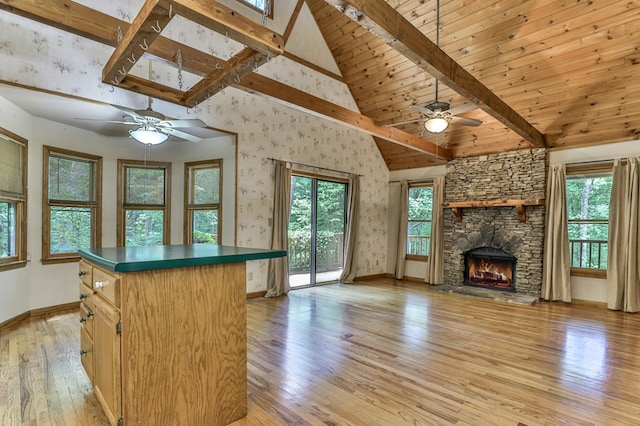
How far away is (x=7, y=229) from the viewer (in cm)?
387

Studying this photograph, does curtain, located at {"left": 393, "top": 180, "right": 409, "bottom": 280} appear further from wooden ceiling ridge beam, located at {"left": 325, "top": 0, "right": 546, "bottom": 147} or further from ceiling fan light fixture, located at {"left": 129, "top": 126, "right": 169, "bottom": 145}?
ceiling fan light fixture, located at {"left": 129, "top": 126, "right": 169, "bottom": 145}

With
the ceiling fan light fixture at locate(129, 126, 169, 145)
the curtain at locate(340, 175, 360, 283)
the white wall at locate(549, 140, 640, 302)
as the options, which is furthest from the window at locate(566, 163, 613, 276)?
the ceiling fan light fixture at locate(129, 126, 169, 145)

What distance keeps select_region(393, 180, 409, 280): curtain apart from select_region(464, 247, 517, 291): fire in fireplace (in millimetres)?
1316

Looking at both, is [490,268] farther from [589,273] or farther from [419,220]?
[419,220]

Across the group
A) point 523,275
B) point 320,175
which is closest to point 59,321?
point 320,175

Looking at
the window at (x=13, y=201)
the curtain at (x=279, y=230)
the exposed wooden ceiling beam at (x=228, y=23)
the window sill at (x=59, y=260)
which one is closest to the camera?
the exposed wooden ceiling beam at (x=228, y=23)

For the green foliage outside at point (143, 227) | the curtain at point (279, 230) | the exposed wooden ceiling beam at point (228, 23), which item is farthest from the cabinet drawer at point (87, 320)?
the green foliage outside at point (143, 227)

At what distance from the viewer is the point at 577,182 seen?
215 inches

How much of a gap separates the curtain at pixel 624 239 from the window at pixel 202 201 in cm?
602

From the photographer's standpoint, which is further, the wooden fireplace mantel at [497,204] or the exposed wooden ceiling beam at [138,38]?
the wooden fireplace mantel at [497,204]

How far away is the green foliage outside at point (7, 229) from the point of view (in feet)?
12.4

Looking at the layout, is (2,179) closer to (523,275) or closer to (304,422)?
(304,422)

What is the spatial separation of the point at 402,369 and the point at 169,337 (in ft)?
6.48

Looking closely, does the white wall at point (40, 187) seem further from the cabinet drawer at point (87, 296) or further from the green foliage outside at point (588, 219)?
the green foliage outside at point (588, 219)
